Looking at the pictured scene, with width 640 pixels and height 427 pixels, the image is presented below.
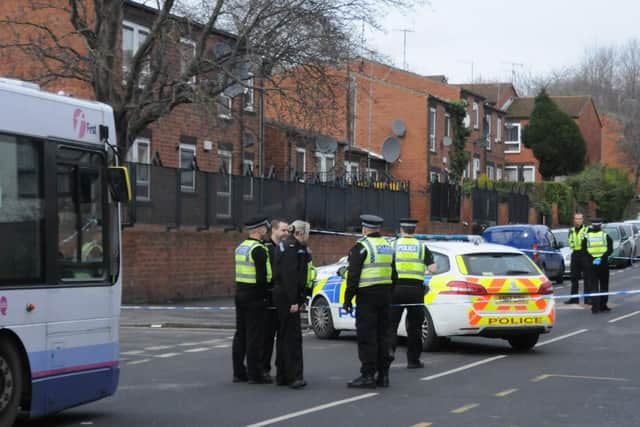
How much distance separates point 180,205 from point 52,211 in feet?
57.0

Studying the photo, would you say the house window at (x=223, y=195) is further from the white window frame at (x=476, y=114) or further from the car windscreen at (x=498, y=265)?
the white window frame at (x=476, y=114)

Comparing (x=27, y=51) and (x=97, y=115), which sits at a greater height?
(x=27, y=51)

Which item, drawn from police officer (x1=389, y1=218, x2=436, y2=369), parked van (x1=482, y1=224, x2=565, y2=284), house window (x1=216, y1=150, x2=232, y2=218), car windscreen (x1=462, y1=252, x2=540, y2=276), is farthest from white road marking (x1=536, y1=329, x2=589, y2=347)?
parked van (x1=482, y1=224, x2=565, y2=284)

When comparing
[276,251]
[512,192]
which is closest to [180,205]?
[276,251]

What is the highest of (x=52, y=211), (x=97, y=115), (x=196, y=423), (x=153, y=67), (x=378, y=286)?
(x=153, y=67)

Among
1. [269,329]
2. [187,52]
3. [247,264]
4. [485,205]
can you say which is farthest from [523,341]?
[485,205]

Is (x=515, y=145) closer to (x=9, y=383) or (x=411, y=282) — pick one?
(x=411, y=282)

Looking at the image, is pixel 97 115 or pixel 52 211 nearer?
pixel 52 211

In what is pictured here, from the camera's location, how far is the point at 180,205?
26531 millimetres

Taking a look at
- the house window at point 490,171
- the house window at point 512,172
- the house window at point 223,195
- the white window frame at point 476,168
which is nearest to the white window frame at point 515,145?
the house window at point 512,172

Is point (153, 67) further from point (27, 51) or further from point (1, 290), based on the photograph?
point (1, 290)

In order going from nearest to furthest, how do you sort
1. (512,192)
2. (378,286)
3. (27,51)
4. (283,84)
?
1. (378,286)
2. (27,51)
3. (283,84)
4. (512,192)

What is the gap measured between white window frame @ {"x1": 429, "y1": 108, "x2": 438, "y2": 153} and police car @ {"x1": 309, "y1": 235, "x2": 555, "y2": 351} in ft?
116

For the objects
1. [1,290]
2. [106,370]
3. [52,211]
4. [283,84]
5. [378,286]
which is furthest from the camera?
[283,84]
